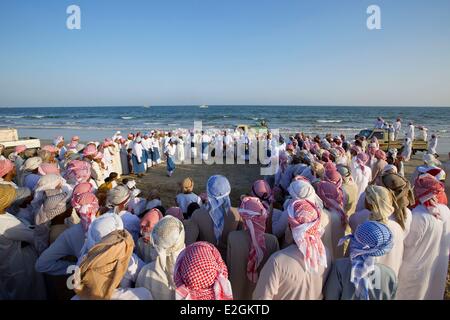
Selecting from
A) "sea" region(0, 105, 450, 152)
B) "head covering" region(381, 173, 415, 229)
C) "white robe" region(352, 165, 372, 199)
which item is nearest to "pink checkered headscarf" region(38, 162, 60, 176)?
"head covering" region(381, 173, 415, 229)

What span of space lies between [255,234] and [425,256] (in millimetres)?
1885

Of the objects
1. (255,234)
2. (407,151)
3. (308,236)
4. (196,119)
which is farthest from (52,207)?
(196,119)

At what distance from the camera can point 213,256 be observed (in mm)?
1706

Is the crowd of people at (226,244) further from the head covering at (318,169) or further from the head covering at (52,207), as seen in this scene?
the head covering at (318,169)

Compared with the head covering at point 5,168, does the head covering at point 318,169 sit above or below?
below

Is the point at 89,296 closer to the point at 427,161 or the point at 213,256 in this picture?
the point at 213,256

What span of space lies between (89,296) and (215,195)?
5.14 ft

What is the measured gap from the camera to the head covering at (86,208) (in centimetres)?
248

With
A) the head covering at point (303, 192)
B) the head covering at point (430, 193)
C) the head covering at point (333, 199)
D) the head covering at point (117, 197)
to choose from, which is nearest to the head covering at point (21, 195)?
the head covering at point (117, 197)

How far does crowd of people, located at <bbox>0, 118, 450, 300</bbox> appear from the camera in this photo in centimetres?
171

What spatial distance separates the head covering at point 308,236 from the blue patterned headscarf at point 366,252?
23 cm

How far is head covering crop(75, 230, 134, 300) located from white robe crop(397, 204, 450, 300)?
2.81 metres

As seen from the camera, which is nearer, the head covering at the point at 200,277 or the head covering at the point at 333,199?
the head covering at the point at 200,277
